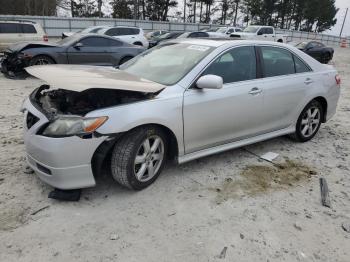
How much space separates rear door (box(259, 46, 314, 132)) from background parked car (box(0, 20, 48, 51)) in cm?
1183

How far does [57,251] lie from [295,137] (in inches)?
153

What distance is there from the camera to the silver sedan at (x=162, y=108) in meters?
3.13

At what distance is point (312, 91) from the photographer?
4.97 m

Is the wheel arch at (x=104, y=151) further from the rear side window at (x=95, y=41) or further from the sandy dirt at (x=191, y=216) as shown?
the rear side window at (x=95, y=41)

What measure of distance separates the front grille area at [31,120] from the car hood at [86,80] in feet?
1.28

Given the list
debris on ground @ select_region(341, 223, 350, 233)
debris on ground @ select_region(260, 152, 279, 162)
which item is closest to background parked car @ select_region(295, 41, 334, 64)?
debris on ground @ select_region(260, 152, 279, 162)

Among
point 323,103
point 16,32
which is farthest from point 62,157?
point 16,32

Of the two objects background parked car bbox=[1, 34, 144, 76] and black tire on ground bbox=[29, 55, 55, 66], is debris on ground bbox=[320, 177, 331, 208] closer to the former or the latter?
background parked car bbox=[1, 34, 144, 76]

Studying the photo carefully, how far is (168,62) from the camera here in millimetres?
4168

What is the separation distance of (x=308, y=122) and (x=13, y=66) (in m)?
8.41

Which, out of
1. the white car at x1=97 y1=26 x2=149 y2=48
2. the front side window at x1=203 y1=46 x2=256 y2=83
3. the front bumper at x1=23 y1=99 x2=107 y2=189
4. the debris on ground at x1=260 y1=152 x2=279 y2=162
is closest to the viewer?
the front bumper at x1=23 y1=99 x2=107 y2=189

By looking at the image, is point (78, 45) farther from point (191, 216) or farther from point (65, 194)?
point (191, 216)

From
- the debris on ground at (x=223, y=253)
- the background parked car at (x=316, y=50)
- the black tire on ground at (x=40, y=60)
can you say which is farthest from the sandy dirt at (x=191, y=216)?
the background parked car at (x=316, y=50)

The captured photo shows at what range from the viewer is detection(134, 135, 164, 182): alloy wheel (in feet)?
11.4
